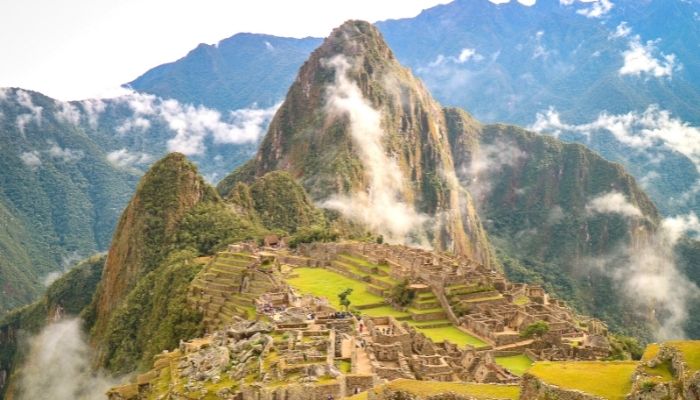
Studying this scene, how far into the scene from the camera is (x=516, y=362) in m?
43.7

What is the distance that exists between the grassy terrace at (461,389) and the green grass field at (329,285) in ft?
109

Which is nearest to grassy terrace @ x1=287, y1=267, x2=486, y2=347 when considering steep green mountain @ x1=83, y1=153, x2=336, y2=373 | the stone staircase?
the stone staircase

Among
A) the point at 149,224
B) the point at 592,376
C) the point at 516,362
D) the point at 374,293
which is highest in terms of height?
the point at 149,224

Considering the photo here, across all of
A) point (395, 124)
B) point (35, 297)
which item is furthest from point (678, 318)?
point (35, 297)

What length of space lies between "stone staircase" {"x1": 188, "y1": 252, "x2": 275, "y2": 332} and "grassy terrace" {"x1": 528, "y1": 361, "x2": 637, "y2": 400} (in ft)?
100

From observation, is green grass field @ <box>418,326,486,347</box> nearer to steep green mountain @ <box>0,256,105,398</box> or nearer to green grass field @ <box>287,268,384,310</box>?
green grass field @ <box>287,268,384,310</box>

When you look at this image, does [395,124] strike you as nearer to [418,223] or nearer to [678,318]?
[418,223]

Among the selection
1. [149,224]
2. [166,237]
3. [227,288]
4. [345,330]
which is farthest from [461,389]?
[149,224]

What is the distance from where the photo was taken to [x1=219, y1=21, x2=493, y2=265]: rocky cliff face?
153125mm

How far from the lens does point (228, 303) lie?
53.6 meters

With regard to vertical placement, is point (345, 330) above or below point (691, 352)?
below

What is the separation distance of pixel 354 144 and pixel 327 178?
52.4 feet

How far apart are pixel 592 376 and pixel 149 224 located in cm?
9184

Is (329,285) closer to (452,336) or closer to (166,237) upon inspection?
(452,336)
